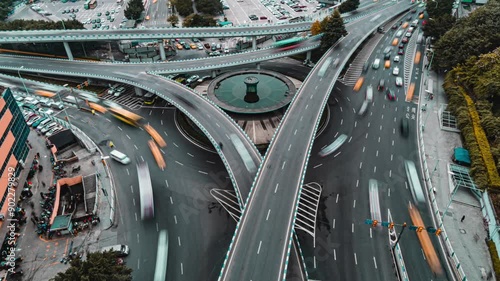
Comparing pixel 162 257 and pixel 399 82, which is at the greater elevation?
pixel 399 82

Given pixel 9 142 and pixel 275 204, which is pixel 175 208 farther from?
pixel 9 142

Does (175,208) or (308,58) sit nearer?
(175,208)

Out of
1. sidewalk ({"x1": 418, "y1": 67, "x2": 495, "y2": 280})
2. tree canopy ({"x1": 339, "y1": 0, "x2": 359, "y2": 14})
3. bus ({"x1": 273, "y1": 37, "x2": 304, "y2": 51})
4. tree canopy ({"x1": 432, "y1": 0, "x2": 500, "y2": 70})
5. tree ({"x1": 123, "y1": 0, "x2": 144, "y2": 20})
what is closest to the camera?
sidewalk ({"x1": 418, "y1": 67, "x2": 495, "y2": 280})

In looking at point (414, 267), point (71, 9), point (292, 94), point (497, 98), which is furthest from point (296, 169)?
point (71, 9)

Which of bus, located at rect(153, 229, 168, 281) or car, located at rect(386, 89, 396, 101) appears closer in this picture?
bus, located at rect(153, 229, 168, 281)

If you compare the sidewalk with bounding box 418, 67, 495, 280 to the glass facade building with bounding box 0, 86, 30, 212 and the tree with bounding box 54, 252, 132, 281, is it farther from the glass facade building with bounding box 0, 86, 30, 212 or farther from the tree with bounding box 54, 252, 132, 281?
the glass facade building with bounding box 0, 86, 30, 212

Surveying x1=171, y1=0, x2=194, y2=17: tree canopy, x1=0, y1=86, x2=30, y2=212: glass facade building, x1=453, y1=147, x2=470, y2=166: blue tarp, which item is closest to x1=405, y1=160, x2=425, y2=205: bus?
x1=453, y1=147, x2=470, y2=166: blue tarp

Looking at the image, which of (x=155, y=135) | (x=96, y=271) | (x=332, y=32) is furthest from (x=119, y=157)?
(x=332, y=32)
